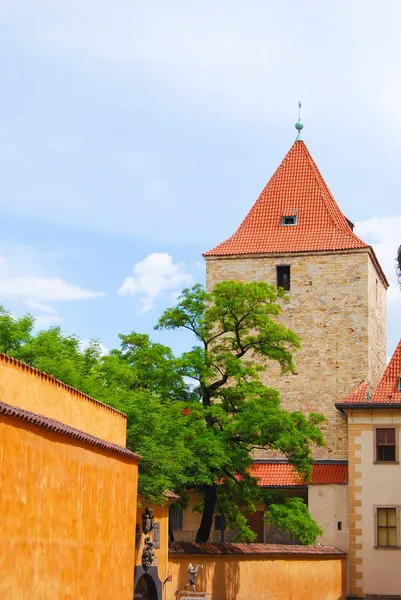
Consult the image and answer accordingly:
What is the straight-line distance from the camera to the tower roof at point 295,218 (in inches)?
1763

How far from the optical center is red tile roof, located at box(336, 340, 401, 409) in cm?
3650

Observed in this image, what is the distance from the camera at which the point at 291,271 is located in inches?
1748

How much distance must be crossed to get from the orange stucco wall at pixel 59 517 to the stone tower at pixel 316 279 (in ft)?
74.1

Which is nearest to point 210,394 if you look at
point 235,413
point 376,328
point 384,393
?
point 235,413

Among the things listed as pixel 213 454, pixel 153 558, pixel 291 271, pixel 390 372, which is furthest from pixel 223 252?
pixel 153 558

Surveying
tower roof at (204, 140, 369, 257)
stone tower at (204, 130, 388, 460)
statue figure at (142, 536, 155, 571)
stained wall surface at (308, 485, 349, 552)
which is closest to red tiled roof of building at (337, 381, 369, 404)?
stained wall surface at (308, 485, 349, 552)

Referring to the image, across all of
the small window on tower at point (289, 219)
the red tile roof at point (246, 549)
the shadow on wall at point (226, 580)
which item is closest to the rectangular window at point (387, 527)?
the red tile roof at point (246, 549)

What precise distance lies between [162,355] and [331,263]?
13775 mm

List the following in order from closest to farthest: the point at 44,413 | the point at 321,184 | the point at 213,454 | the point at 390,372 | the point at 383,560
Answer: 1. the point at 44,413
2. the point at 213,454
3. the point at 383,560
4. the point at 390,372
5. the point at 321,184

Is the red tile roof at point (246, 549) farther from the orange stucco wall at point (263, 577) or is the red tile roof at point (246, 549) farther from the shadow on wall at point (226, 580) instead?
the shadow on wall at point (226, 580)

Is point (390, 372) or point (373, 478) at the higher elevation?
point (390, 372)

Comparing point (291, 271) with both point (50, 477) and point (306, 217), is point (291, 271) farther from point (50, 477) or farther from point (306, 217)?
point (50, 477)

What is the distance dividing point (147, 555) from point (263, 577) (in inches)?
313

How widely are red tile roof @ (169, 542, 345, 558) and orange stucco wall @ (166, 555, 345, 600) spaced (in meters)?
0.15
